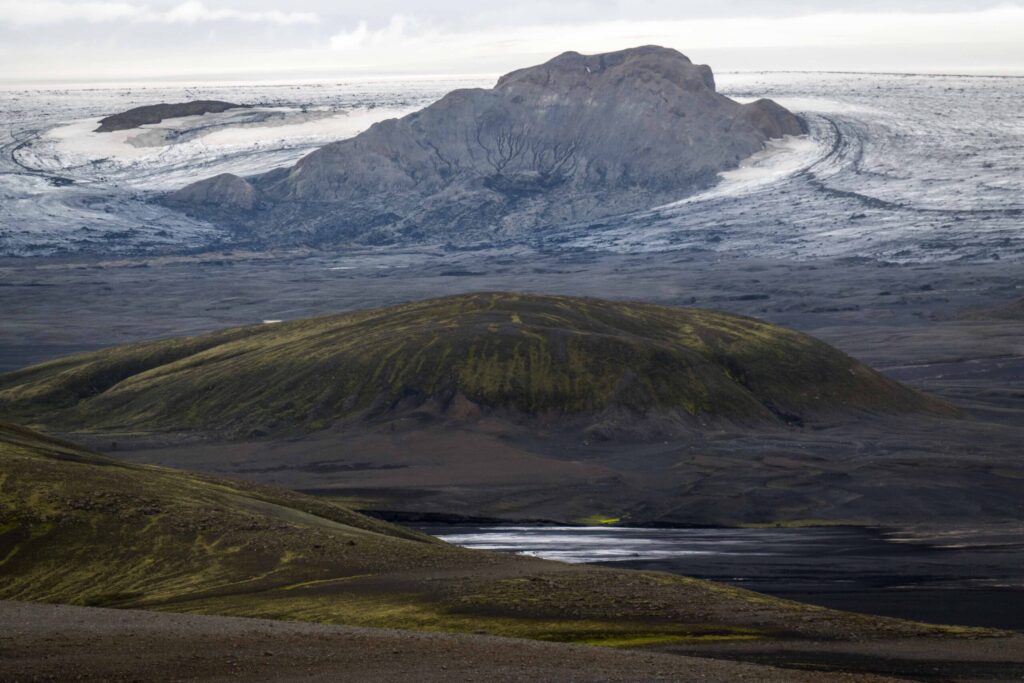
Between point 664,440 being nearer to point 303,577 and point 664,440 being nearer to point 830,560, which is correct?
point 830,560

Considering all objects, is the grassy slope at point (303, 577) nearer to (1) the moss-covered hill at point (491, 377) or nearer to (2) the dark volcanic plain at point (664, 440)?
(2) the dark volcanic plain at point (664, 440)

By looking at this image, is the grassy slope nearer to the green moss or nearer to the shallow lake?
the shallow lake

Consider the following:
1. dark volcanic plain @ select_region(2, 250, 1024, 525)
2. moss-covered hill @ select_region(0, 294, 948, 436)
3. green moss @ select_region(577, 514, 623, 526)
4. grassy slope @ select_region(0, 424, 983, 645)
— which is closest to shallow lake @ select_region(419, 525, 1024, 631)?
green moss @ select_region(577, 514, 623, 526)

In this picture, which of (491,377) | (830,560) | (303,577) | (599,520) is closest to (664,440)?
(491,377)

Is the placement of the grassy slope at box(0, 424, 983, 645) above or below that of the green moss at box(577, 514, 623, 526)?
above

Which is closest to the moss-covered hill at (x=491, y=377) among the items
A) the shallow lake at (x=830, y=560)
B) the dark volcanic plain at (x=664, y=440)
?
the dark volcanic plain at (x=664, y=440)
